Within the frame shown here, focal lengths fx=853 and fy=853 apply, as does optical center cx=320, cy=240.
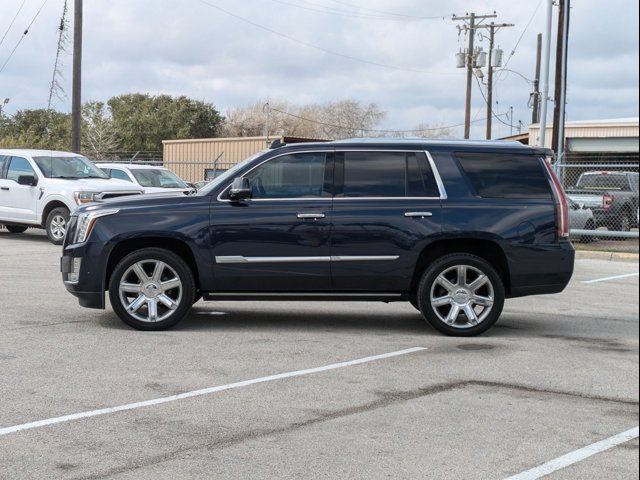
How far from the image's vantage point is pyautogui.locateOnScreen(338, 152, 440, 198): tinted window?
27.7 feet

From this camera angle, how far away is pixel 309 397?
6.05 metres

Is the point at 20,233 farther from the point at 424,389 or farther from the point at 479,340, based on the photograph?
the point at 424,389

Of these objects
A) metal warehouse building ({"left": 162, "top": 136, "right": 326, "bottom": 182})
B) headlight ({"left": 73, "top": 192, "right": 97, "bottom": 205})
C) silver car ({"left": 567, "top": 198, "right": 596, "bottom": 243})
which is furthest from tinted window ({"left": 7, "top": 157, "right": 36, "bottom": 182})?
metal warehouse building ({"left": 162, "top": 136, "right": 326, "bottom": 182})

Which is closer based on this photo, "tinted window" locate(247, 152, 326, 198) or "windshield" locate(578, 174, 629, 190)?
"tinted window" locate(247, 152, 326, 198)

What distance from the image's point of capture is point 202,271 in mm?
8375

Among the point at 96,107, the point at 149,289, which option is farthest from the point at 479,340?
the point at 96,107

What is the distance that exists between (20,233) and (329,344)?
50.5 ft

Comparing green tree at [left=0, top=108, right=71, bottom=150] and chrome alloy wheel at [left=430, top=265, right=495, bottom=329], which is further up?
green tree at [left=0, top=108, right=71, bottom=150]

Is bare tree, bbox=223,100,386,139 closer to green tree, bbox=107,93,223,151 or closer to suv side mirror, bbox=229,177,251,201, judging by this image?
green tree, bbox=107,93,223,151

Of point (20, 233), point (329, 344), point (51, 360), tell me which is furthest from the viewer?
point (20, 233)

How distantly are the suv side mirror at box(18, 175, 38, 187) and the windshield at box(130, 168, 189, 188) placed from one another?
12.0 feet

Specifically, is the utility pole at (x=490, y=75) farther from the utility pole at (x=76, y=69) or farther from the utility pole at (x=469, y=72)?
the utility pole at (x=76, y=69)

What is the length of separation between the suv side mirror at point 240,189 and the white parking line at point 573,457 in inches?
171

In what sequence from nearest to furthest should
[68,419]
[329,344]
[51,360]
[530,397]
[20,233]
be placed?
[68,419], [530,397], [51,360], [329,344], [20,233]
